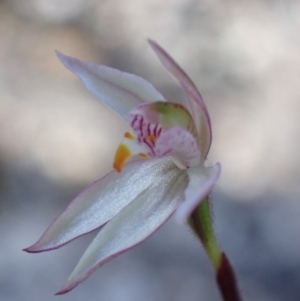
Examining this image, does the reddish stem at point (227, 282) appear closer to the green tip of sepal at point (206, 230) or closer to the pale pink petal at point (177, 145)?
the green tip of sepal at point (206, 230)

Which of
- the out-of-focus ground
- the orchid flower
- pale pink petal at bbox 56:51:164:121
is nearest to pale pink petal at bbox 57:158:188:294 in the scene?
the orchid flower

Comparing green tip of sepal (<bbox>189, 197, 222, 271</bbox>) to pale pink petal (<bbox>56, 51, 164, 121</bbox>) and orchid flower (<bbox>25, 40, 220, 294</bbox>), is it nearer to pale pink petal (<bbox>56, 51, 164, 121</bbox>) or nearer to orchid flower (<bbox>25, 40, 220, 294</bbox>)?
orchid flower (<bbox>25, 40, 220, 294</bbox>)

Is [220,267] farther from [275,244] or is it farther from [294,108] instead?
[294,108]

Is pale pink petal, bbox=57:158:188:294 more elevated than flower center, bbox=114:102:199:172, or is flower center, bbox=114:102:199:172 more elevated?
flower center, bbox=114:102:199:172

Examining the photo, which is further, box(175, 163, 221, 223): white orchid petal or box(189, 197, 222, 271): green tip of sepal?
box(189, 197, 222, 271): green tip of sepal

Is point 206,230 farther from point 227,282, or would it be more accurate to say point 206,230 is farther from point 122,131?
point 122,131

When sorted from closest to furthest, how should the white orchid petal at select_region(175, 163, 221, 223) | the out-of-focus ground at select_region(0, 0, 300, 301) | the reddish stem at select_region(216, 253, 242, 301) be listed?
the white orchid petal at select_region(175, 163, 221, 223)
the reddish stem at select_region(216, 253, 242, 301)
the out-of-focus ground at select_region(0, 0, 300, 301)
